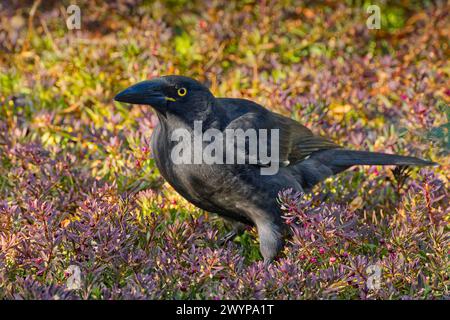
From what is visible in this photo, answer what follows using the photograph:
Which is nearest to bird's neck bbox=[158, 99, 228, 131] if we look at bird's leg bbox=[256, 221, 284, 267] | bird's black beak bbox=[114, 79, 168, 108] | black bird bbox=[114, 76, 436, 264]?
black bird bbox=[114, 76, 436, 264]

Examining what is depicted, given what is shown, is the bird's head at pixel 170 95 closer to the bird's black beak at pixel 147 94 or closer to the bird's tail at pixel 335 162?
the bird's black beak at pixel 147 94

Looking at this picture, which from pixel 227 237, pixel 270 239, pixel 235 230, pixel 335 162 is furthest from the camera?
pixel 335 162

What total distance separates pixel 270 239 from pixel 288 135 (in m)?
0.91

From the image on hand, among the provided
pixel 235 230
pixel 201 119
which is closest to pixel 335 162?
pixel 235 230

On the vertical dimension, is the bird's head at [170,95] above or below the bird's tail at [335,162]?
above

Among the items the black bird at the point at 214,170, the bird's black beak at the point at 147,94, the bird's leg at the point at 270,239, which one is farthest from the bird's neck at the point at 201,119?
the bird's leg at the point at 270,239

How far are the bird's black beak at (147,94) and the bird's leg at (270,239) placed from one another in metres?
0.99

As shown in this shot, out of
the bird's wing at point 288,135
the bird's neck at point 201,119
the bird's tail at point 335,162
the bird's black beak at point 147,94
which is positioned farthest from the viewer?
the bird's tail at point 335,162

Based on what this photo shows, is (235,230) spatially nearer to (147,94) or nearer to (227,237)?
(227,237)

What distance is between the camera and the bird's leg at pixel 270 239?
488 cm

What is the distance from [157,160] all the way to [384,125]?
2542mm

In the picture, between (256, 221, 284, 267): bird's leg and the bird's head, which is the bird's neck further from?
(256, 221, 284, 267): bird's leg

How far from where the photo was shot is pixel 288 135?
5.47m
